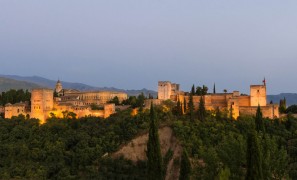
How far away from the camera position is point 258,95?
174 ft

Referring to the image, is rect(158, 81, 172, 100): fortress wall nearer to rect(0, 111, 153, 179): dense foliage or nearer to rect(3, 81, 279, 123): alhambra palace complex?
rect(3, 81, 279, 123): alhambra palace complex

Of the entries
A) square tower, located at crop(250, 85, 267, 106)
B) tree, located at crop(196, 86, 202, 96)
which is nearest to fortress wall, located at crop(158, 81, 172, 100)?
tree, located at crop(196, 86, 202, 96)

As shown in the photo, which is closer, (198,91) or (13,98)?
(198,91)

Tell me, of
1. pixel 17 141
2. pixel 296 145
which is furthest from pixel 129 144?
pixel 296 145

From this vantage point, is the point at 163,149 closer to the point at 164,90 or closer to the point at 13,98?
the point at 164,90

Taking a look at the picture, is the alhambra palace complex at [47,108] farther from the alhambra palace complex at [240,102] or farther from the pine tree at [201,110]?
the pine tree at [201,110]

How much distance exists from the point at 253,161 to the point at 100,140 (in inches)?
1033

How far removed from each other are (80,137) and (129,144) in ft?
17.5

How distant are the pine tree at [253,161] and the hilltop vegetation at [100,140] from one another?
16.6 m

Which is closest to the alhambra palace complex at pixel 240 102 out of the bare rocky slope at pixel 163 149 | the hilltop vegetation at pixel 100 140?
the hilltop vegetation at pixel 100 140

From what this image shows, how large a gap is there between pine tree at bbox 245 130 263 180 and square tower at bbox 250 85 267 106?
29979 millimetres

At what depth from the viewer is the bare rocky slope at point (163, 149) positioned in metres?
46.5

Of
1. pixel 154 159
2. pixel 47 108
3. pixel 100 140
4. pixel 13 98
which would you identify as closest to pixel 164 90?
pixel 100 140

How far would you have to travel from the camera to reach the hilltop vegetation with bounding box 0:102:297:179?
43719 mm
